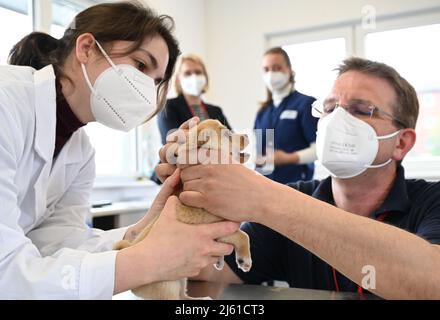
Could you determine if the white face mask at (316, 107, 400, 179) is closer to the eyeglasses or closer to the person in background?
the eyeglasses

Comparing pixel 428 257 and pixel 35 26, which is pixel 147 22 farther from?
pixel 428 257

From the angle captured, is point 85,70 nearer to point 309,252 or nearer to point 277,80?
point 277,80

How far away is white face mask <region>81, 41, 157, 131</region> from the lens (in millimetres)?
769

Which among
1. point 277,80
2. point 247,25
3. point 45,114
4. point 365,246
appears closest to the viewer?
point 365,246

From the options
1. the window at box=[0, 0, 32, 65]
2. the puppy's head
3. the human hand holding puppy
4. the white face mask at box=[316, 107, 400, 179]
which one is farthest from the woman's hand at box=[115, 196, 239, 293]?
the window at box=[0, 0, 32, 65]

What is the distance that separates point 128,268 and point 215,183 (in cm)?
18

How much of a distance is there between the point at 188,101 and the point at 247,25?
2.01 feet

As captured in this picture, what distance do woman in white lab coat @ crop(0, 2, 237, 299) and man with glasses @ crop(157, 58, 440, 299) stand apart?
87 mm

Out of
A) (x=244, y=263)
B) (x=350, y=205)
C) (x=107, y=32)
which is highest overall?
(x=107, y=32)

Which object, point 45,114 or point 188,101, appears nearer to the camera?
point 45,114

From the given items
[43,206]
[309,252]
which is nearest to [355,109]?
[309,252]

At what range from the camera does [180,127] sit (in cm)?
67

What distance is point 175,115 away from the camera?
0.75 meters
